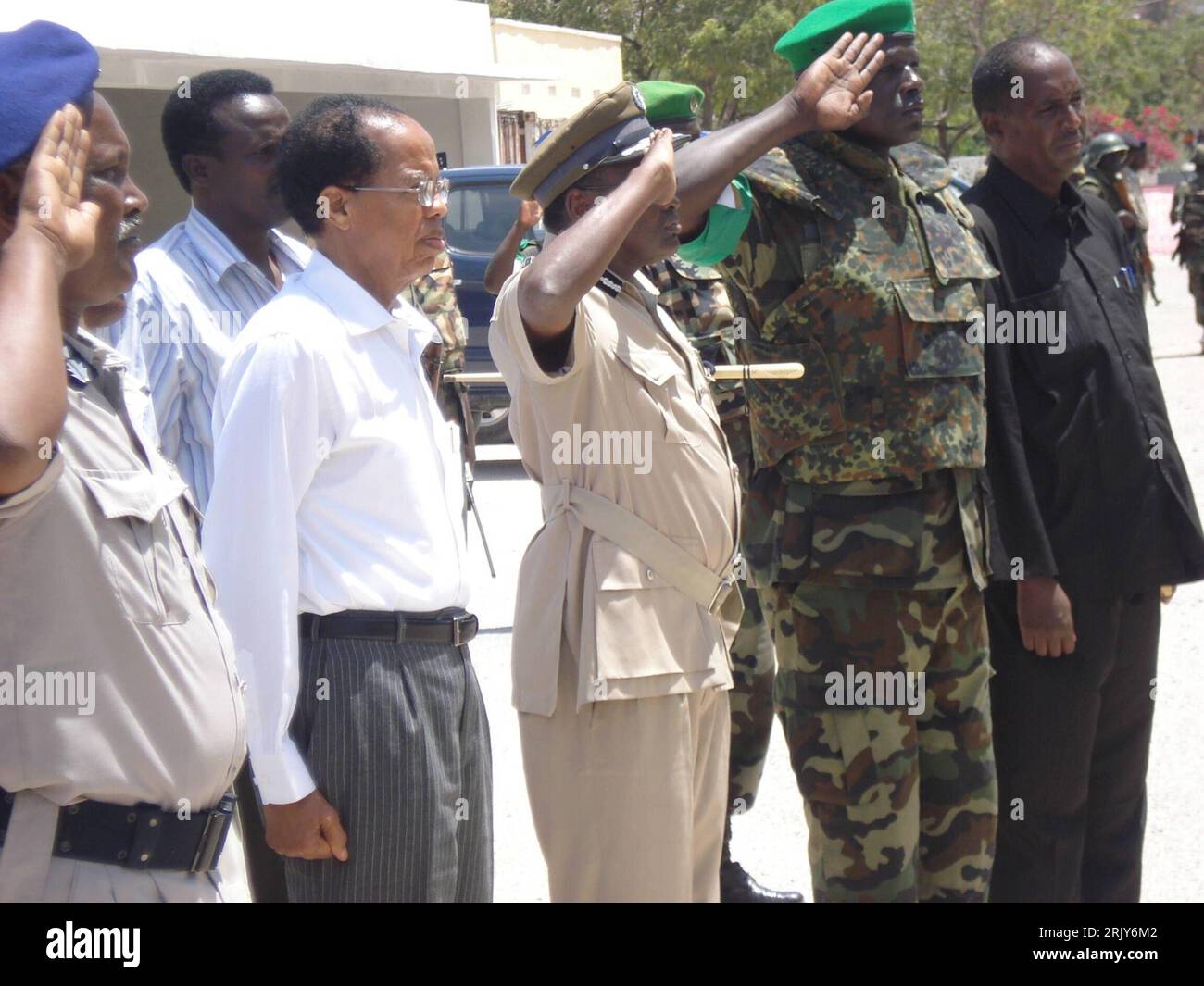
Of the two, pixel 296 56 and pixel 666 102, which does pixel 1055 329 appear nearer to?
pixel 666 102

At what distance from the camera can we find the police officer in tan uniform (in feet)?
9.28

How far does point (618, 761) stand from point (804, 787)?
867mm

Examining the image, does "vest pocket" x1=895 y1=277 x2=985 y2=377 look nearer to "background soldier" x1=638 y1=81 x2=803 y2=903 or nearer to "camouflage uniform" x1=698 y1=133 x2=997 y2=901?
"camouflage uniform" x1=698 y1=133 x2=997 y2=901

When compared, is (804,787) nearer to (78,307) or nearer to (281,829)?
(281,829)

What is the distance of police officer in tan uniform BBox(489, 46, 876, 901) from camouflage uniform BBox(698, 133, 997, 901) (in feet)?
1.78

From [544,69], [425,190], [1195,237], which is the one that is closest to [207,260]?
[425,190]

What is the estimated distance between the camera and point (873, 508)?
136 inches

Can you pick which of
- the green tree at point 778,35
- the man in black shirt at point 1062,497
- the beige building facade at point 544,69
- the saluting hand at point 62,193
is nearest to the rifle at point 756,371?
the man in black shirt at point 1062,497

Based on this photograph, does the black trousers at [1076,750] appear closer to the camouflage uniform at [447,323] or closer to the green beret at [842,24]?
the green beret at [842,24]

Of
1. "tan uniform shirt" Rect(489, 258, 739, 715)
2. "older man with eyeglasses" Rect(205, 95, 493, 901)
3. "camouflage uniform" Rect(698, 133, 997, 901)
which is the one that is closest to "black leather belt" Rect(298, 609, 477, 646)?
"older man with eyeglasses" Rect(205, 95, 493, 901)

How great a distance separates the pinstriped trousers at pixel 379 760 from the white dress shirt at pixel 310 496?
0.07 m

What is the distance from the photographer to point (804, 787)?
11.7 feet

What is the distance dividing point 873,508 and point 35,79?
2.09 metres

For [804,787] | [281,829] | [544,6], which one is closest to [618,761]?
[281,829]
